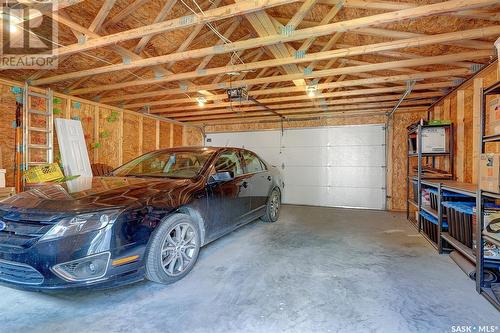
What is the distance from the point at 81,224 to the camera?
5.97ft

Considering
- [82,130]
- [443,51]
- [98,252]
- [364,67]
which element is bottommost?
[98,252]

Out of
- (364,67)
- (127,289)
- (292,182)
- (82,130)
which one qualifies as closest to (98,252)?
(127,289)

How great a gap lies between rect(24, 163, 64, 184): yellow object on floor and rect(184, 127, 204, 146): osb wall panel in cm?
439

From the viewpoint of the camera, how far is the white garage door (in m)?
6.38

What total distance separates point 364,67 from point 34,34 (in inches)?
173

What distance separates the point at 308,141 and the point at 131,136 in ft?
15.2

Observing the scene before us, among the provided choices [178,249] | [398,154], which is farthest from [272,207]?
[398,154]

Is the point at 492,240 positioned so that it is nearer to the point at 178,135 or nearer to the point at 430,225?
the point at 430,225

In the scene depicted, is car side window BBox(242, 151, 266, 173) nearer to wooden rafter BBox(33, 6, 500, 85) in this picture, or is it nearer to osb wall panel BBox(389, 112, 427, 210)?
wooden rafter BBox(33, 6, 500, 85)

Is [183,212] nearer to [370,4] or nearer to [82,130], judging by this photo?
[370,4]

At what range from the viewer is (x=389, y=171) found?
625cm

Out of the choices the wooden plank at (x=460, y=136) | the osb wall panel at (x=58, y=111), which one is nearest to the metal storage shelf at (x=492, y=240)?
the wooden plank at (x=460, y=136)

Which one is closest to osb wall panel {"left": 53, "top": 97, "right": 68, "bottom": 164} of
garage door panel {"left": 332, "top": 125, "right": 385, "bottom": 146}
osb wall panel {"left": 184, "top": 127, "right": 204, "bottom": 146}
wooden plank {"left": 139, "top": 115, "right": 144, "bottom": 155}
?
wooden plank {"left": 139, "top": 115, "right": 144, "bottom": 155}

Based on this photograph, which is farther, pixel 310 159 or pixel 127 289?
pixel 310 159
